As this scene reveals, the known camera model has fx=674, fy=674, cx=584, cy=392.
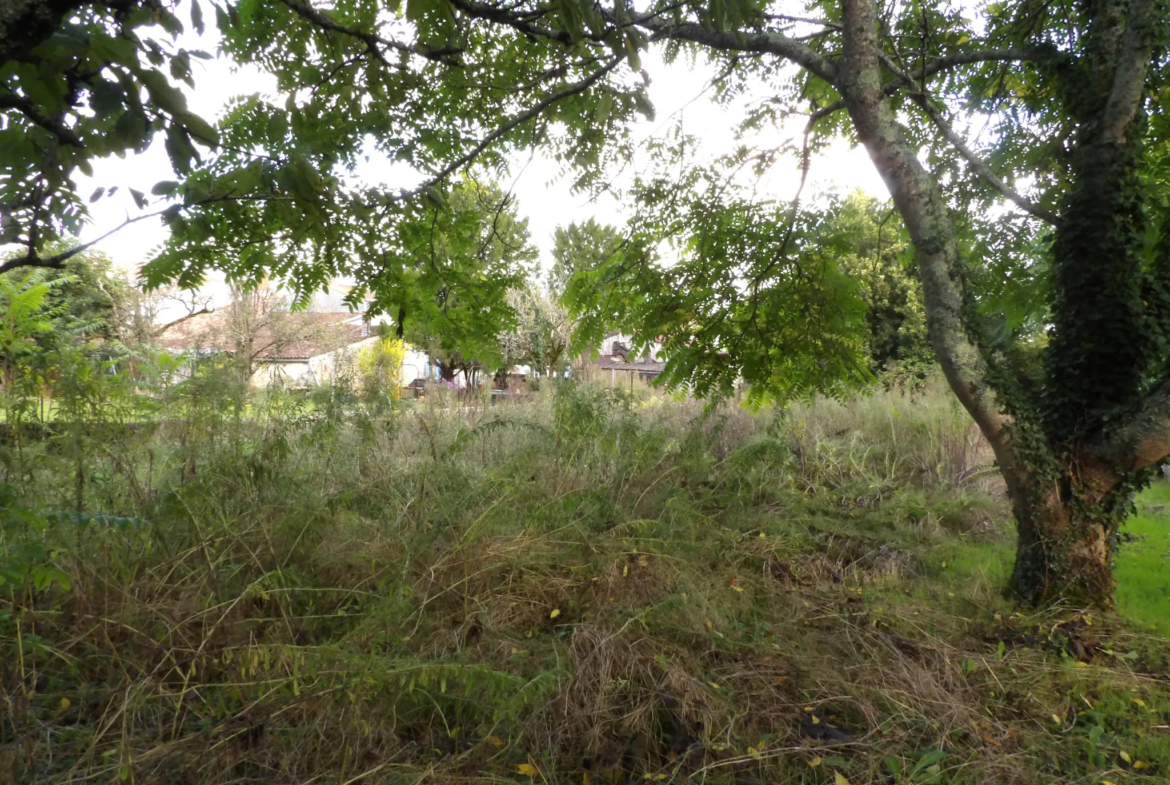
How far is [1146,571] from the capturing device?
5.21m

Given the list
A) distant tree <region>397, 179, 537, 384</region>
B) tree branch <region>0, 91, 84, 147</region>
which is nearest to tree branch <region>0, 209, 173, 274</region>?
tree branch <region>0, 91, 84, 147</region>

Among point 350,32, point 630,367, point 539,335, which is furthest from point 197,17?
point 630,367

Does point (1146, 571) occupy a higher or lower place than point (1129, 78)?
lower

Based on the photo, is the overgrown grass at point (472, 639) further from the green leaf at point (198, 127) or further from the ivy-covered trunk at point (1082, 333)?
the green leaf at point (198, 127)

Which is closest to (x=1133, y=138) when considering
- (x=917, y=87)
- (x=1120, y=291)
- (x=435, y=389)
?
(x=1120, y=291)

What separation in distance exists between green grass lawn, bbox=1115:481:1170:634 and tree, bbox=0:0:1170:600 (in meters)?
0.56

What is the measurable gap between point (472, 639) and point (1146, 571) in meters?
5.22

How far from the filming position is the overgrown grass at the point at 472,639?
8.43 feet

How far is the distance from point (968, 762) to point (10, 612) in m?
3.89

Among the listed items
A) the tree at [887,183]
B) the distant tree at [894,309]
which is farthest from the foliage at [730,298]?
the distant tree at [894,309]

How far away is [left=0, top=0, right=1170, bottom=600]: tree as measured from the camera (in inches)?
128

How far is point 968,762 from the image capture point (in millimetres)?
2691

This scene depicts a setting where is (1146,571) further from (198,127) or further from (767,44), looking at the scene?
(198,127)

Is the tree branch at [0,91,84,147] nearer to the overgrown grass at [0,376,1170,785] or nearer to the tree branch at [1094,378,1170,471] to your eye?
the overgrown grass at [0,376,1170,785]
